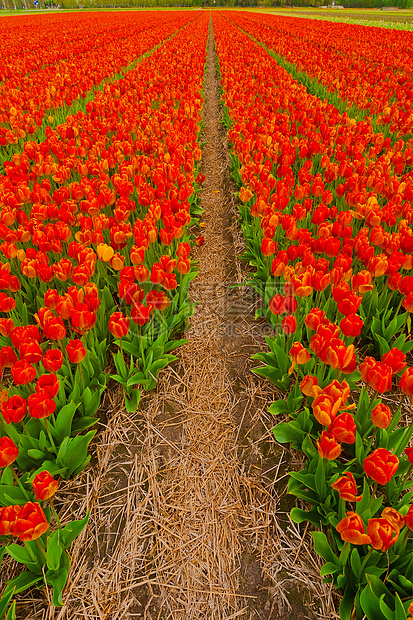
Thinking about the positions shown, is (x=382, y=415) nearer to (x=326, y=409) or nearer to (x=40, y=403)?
(x=326, y=409)

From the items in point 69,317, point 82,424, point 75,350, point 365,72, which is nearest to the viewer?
point 75,350

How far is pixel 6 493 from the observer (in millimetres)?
1916

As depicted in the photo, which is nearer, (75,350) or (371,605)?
(371,605)

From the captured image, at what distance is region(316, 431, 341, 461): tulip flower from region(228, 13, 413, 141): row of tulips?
18.6 feet

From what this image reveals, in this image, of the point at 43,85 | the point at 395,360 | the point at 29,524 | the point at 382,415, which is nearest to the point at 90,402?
the point at 29,524

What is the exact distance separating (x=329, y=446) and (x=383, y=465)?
238 millimetres

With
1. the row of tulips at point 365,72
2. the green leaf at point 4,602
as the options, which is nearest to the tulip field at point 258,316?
the green leaf at point 4,602

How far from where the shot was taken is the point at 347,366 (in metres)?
1.94

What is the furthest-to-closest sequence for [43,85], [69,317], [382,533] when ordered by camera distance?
[43,85] < [69,317] < [382,533]

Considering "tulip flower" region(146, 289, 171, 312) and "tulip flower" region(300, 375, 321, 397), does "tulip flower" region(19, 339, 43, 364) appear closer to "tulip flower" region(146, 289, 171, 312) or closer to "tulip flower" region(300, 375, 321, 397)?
"tulip flower" region(146, 289, 171, 312)

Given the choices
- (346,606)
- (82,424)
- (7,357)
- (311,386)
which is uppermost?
(7,357)

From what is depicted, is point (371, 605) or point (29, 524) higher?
point (29, 524)

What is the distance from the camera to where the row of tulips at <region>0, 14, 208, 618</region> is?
1.77 metres

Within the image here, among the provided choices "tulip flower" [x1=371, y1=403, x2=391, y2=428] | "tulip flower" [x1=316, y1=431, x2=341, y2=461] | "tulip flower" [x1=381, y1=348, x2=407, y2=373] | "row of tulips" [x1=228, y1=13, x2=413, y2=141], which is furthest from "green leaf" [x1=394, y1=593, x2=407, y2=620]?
"row of tulips" [x1=228, y1=13, x2=413, y2=141]
